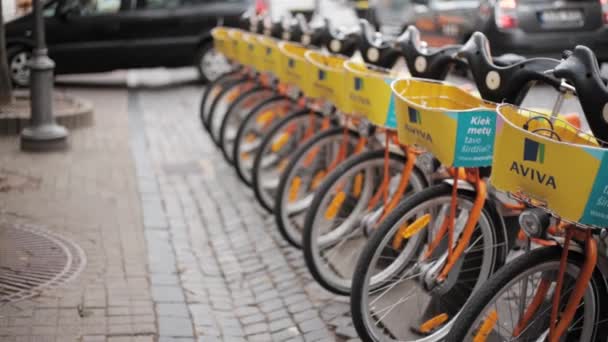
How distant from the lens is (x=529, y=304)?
3994mm

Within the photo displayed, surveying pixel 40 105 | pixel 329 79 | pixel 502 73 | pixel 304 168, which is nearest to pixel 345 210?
pixel 304 168

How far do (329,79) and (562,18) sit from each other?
5925 mm

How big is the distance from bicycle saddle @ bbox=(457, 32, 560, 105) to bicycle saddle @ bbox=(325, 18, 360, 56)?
2.06 metres

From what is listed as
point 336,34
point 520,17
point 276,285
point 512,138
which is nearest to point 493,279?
point 512,138

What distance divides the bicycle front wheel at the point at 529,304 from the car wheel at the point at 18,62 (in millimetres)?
9546


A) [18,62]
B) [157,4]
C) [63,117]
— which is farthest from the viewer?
[157,4]

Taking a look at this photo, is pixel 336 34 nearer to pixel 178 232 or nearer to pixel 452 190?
pixel 178 232

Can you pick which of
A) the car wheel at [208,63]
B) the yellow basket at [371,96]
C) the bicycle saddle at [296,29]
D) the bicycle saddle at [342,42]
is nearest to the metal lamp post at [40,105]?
the bicycle saddle at [296,29]

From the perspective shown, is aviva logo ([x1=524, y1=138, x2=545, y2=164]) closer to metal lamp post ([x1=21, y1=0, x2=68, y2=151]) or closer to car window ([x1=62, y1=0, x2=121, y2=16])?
metal lamp post ([x1=21, y1=0, x2=68, y2=151])

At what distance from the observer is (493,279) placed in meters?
3.61

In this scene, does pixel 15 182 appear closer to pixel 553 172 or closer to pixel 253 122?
pixel 253 122

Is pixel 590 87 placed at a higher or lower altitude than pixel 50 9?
higher

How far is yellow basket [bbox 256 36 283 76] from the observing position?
7.48 meters

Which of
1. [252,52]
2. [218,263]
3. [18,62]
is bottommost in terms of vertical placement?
[218,263]
